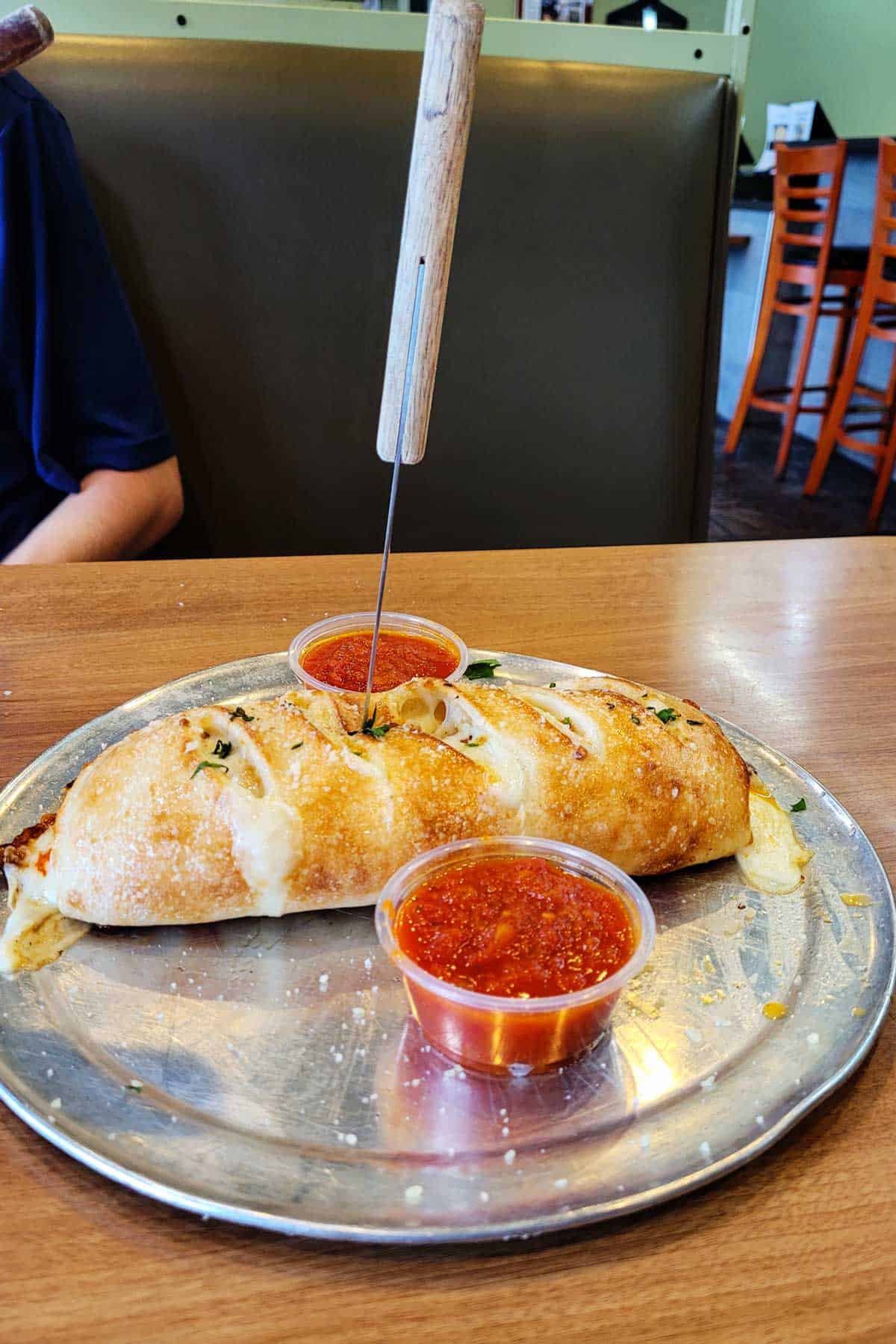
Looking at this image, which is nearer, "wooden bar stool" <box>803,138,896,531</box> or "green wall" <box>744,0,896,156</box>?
"wooden bar stool" <box>803,138,896,531</box>

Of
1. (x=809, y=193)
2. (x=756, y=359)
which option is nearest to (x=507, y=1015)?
(x=809, y=193)

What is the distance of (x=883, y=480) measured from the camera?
5.11 m

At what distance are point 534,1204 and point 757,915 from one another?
379 mm

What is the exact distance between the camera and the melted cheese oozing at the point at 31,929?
0.85 m

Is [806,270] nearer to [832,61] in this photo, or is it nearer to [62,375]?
[832,61]

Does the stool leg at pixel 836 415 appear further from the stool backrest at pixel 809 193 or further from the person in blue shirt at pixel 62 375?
the person in blue shirt at pixel 62 375

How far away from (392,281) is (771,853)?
1.58m

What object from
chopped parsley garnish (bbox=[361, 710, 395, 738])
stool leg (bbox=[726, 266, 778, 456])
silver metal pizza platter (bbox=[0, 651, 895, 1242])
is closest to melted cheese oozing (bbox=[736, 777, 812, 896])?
silver metal pizza platter (bbox=[0, 651, 895, 1242])

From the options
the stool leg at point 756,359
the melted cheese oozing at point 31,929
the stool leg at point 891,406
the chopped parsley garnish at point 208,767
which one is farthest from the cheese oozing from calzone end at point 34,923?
the stool leg at point 756,359

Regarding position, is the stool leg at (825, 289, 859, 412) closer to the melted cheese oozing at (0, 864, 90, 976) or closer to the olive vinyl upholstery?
the olive vinyl upholstery

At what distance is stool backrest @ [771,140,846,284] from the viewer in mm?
5117

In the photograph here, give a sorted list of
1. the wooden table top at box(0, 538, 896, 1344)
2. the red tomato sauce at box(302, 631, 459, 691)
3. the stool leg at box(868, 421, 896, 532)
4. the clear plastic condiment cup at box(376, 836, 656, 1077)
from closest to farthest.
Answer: the wooden table top at box(0, 538, 896, 1344) < the clear plastic condiment cup at box(376, 836, 656, 1077) < the red tomato sauce at box(302, 631, 459, 691) < the stool leg at box(868, 421, 896, 532)

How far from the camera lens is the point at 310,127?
207 centimetres

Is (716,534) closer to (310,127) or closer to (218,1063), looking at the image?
(310,127)
